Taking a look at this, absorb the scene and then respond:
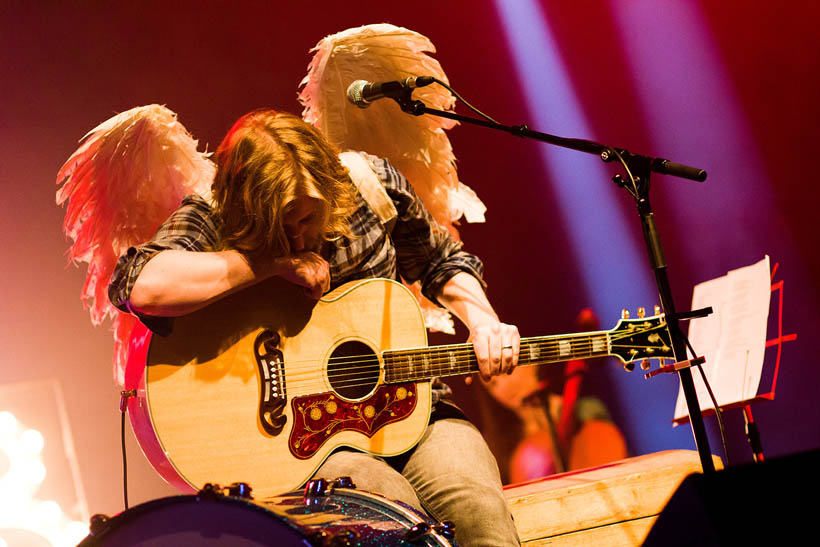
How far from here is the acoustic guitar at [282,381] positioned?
5.88 feet

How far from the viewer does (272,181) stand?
1.91m

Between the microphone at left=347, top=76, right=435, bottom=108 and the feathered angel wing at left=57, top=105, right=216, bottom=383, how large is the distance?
789mm

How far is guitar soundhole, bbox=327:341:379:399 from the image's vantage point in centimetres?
198

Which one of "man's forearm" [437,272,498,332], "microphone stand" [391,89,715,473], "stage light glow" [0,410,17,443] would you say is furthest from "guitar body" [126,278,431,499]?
"stage light glow" [0,410,17,443]

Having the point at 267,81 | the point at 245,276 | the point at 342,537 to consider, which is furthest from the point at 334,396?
the point at 267,81

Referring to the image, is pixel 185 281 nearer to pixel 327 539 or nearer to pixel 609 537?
pixel 327 539

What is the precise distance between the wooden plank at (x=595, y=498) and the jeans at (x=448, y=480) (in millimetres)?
288

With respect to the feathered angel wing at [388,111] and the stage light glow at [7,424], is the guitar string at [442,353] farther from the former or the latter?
the stage light glow at [7,424]

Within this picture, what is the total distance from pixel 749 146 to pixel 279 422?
3.29 meters

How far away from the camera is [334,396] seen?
1.94 meters

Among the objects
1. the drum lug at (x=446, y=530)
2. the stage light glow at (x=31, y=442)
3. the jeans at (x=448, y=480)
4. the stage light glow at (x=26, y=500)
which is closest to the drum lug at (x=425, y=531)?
the drum lug at (x=446, y=530)

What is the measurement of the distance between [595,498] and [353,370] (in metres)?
0.86

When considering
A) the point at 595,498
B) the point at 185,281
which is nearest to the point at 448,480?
the point at 595,498

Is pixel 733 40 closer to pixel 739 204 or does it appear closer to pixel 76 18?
pixel 739 204
